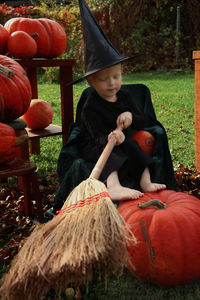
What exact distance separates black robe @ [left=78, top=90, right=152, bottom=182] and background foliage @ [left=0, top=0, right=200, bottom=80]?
30.8 ft

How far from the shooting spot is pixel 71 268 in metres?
1.55

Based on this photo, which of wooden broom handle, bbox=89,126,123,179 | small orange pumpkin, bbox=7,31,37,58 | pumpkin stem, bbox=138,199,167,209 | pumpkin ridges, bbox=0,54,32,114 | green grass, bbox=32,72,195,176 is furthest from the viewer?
green grass, bbox=32,72,195,176

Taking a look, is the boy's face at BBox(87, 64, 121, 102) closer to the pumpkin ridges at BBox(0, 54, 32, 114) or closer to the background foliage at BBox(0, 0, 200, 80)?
the pumpkin ridges at BBox(0, 54, 32, 114)

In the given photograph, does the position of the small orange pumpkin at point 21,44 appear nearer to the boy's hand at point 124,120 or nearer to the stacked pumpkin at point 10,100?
the stacked pumpkin at point 10,100

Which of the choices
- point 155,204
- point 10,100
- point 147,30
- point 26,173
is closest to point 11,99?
point 10,100

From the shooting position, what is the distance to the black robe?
2.67m

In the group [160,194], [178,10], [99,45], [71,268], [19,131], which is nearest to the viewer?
[71,268]

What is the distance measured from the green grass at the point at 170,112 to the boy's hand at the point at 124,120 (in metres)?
1.58

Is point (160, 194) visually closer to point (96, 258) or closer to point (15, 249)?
point (96, 258)

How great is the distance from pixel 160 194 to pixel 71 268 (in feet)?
3.44

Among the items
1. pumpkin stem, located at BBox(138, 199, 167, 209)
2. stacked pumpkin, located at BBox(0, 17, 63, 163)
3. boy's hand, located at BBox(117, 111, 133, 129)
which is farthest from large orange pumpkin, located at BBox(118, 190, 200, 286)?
stacked pumpkin, located at BBox(0, 17, 63, 163)

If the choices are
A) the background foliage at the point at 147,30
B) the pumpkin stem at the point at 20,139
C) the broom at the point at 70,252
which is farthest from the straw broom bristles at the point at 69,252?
the background foliage at the point at 147,30

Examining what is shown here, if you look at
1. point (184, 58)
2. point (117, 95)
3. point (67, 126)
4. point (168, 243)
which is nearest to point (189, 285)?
point (168, 243)

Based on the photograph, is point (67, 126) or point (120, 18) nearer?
point (67, 126)
